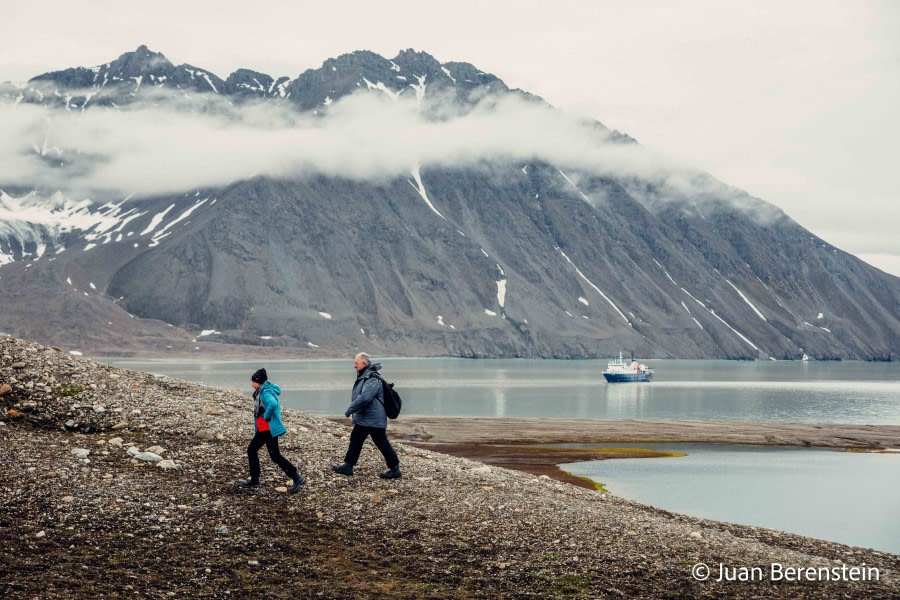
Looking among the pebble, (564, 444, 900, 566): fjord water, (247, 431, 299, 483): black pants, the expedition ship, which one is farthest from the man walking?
the expedition ship

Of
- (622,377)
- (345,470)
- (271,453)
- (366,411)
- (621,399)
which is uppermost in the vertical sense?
(366,411)

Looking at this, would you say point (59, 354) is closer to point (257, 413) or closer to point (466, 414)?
point (257, 413)

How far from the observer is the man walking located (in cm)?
1689

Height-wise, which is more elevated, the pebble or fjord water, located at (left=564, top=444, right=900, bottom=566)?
the pebble

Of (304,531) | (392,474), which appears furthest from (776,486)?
(304,531)

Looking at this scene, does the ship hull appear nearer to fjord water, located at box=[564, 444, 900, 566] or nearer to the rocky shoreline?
fjord water, located at box=[564, 444, 900, 566]

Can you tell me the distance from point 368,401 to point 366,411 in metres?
0.28

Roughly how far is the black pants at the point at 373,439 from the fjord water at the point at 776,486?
16267 millimetres

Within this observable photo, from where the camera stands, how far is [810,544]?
58.6 ft

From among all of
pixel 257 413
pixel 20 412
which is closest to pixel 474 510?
pixel 257 413

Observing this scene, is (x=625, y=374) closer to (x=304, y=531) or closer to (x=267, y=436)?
→ (x=267, y=436)

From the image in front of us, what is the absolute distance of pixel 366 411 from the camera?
17109mm

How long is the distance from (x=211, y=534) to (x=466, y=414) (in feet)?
219

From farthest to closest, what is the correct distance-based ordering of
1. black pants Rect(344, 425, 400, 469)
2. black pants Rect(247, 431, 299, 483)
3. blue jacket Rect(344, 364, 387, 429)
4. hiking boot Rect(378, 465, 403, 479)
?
hiking boot Rect(378, 465, 403, 479), black pants Rect(344, 425, 400, 469), blue jacket Rect(344, 364, 387, 429), black pants Rect(247, 431, 299, 483)
